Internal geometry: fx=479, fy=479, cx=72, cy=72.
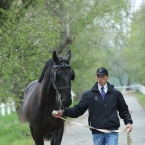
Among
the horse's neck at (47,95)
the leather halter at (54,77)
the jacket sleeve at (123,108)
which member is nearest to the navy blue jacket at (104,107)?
the jacket sleeve at (123,108)

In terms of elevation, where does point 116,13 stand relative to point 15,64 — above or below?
above

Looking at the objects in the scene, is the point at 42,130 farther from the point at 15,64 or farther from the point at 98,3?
the point at 98,3

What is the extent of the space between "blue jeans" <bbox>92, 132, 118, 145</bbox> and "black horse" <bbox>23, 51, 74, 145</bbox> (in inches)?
50.6

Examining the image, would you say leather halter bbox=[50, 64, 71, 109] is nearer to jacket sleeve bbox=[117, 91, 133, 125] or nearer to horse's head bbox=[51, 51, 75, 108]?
horse's head bbox=[51, 51, 75, 108]

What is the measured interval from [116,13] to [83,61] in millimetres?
3976

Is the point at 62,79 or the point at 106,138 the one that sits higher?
the point at 62,79

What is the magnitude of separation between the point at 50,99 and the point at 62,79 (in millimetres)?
991

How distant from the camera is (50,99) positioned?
9.44 m

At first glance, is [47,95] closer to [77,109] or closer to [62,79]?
[62,79]

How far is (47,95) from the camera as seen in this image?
9.45 metres

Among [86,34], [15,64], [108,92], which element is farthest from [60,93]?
[86,34]

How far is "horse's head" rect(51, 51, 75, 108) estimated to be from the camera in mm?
8352

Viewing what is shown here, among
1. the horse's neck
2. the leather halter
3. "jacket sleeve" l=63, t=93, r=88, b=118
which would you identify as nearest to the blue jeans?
"jacket sleeve" l=63, t=93, r=88, b=118

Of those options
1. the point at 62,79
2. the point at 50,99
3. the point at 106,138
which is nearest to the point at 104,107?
the point at 106,138
